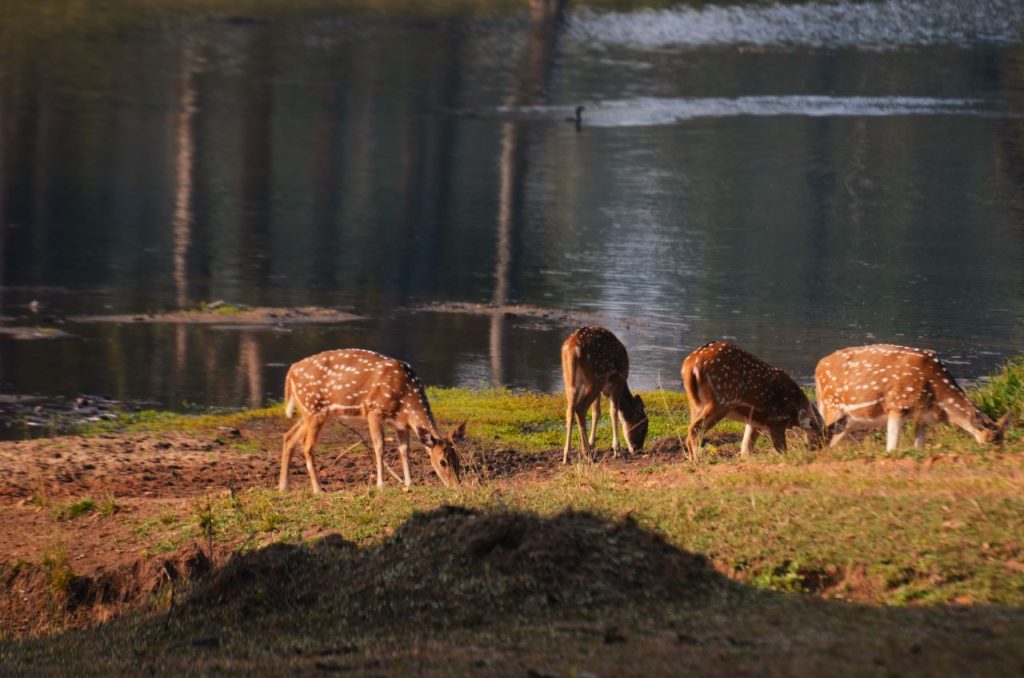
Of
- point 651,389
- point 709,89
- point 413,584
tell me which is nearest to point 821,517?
point 413,584

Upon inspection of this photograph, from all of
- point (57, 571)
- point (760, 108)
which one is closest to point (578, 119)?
point (760, 108)

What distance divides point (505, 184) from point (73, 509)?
31.6 m

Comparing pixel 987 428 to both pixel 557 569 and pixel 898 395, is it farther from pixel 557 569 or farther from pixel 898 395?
pixel 557 569

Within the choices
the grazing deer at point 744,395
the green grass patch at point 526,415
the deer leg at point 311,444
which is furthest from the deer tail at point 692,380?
the deer leg at point 311,444

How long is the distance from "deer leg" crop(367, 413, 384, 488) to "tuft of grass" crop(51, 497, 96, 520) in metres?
2.53

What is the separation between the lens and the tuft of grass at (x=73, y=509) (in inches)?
538

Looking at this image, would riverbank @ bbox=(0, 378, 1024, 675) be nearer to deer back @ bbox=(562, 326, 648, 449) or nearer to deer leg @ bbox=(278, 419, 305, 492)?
deer leg @ bbox=(278, 419, 305, 492)

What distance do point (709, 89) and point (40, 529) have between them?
55.2 meters

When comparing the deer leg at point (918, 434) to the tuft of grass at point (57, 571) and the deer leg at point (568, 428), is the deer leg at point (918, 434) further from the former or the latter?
Result: the tuft of grass at point (57, 571)

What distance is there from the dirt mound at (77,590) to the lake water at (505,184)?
25.3 feet

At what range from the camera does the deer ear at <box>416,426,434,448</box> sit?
15008 mm

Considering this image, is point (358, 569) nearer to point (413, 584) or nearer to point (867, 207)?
point (413, 584)

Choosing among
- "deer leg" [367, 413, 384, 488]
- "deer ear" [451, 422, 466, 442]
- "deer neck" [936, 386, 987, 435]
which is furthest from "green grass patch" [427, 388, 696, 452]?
"deer neck" [936, 386, 987, 435]

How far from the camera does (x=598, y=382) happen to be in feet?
58.4
